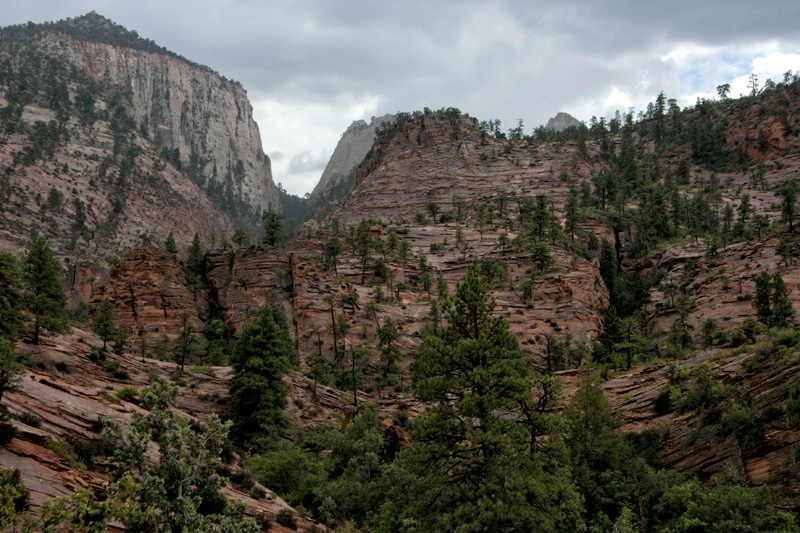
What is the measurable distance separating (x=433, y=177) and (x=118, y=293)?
85514 millimetres

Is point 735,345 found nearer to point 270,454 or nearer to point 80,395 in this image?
point 270,454

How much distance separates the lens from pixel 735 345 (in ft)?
142

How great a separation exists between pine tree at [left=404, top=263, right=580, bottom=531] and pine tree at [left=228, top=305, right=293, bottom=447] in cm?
2523

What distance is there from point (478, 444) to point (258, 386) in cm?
2874

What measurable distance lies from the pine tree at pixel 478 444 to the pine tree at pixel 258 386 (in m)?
25.2

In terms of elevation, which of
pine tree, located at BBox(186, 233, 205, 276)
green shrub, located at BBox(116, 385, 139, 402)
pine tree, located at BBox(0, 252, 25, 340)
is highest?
pine tree, located at BBox(186, 233, 205, 276)

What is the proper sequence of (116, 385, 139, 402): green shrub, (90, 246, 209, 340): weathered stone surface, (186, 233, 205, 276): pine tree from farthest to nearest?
(186, 233, 205, 276): pine tree, (90, 246, 209, 340): weathered stone surface, (116, 385, 139, 402): green shrub

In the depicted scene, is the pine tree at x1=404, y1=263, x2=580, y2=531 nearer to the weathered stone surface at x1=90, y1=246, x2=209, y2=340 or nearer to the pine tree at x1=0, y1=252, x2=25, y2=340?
the pine tree at x1=0, y1=252, x2=25, y2=340

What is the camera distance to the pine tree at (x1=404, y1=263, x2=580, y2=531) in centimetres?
2086

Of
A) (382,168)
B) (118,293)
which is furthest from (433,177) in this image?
(118,293)

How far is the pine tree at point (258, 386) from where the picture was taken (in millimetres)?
45906

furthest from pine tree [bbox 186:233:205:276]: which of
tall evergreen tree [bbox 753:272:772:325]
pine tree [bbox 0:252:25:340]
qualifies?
tall evergreen tree [bbox 753:272:772:325]

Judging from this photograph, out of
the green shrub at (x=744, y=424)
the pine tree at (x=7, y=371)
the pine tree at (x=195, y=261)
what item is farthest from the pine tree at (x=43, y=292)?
the pine tree at (x=195, y=261)

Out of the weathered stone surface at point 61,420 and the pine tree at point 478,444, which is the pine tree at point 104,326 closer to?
the weathered stone surface at point 61,420
